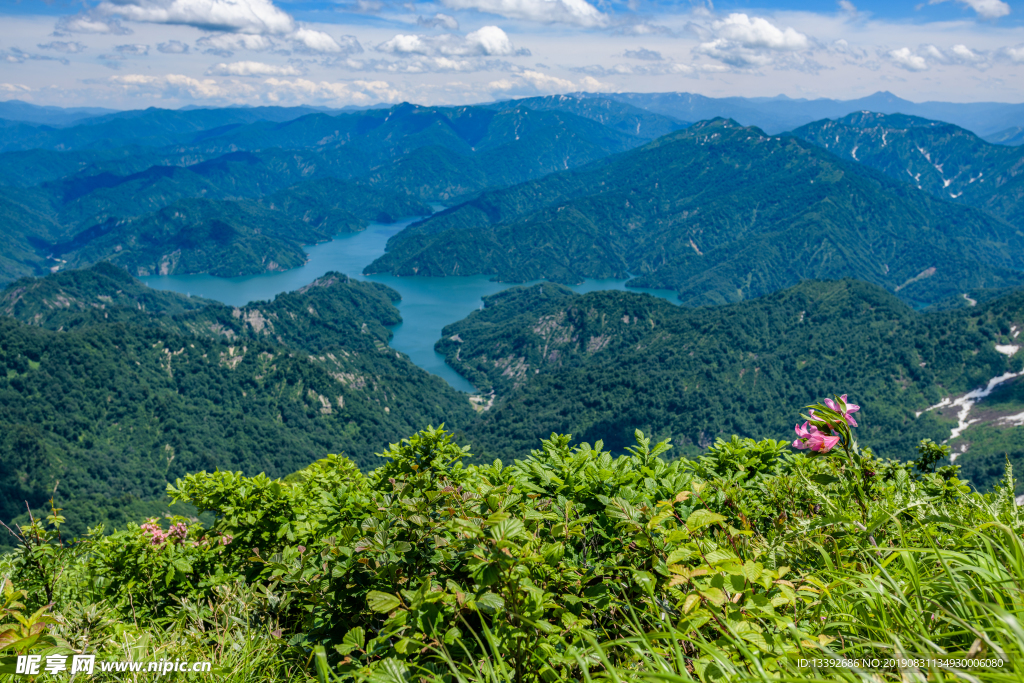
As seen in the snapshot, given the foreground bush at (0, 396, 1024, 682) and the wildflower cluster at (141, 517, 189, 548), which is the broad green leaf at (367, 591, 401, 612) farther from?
the wildflower cluster at (141, 517, 189, 548)

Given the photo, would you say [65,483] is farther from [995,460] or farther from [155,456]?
[995,460]

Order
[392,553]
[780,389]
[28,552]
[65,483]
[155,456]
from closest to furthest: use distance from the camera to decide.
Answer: [392,553] < [28,552] < [65,483] < [155,456] < [780,389]

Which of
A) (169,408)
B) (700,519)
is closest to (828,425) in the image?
(700,519)

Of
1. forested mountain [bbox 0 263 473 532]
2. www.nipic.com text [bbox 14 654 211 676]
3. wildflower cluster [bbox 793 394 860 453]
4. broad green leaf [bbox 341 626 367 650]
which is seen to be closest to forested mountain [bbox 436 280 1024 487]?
forested mountain [bbox 0 263 473 532]

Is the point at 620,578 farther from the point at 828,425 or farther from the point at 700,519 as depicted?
the point at 828,425

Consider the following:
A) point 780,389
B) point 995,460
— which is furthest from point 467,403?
point 995,460

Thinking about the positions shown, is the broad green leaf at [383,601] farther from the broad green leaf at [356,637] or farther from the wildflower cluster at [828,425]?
the wildflower cluster at [828,425]
